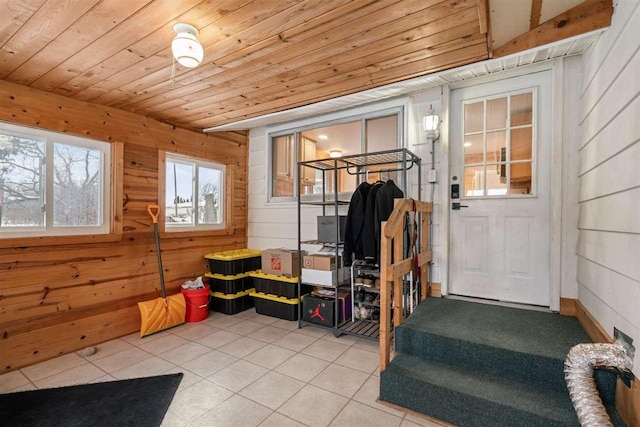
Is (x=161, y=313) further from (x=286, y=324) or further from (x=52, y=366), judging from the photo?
(x=286, y=324)

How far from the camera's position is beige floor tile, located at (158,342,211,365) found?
2635 mm

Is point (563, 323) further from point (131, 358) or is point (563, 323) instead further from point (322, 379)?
point (131, 358)

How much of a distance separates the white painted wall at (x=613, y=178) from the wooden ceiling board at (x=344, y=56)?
0.86 meters

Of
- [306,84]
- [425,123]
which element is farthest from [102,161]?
[425,123]

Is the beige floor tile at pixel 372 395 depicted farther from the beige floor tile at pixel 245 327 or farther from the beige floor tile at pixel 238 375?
the beige floor tile at pixel 245 327

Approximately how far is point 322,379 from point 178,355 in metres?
1.38

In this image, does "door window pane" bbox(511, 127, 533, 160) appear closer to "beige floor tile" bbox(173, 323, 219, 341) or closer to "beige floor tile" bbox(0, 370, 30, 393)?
"beige floor tile" bbox(173, 323, 219, 341)

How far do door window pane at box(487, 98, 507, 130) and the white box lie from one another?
2.12 meters

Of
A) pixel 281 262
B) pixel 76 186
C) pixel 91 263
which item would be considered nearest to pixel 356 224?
pixel 281 262

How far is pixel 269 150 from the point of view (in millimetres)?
4348

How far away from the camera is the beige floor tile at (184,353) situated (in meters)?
2.63

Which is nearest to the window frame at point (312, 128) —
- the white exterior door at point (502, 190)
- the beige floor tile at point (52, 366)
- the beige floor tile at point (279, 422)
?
the white exterior door at point (502, 190)

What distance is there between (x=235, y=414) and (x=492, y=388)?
5.29 feet

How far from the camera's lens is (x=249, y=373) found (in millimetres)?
2389
